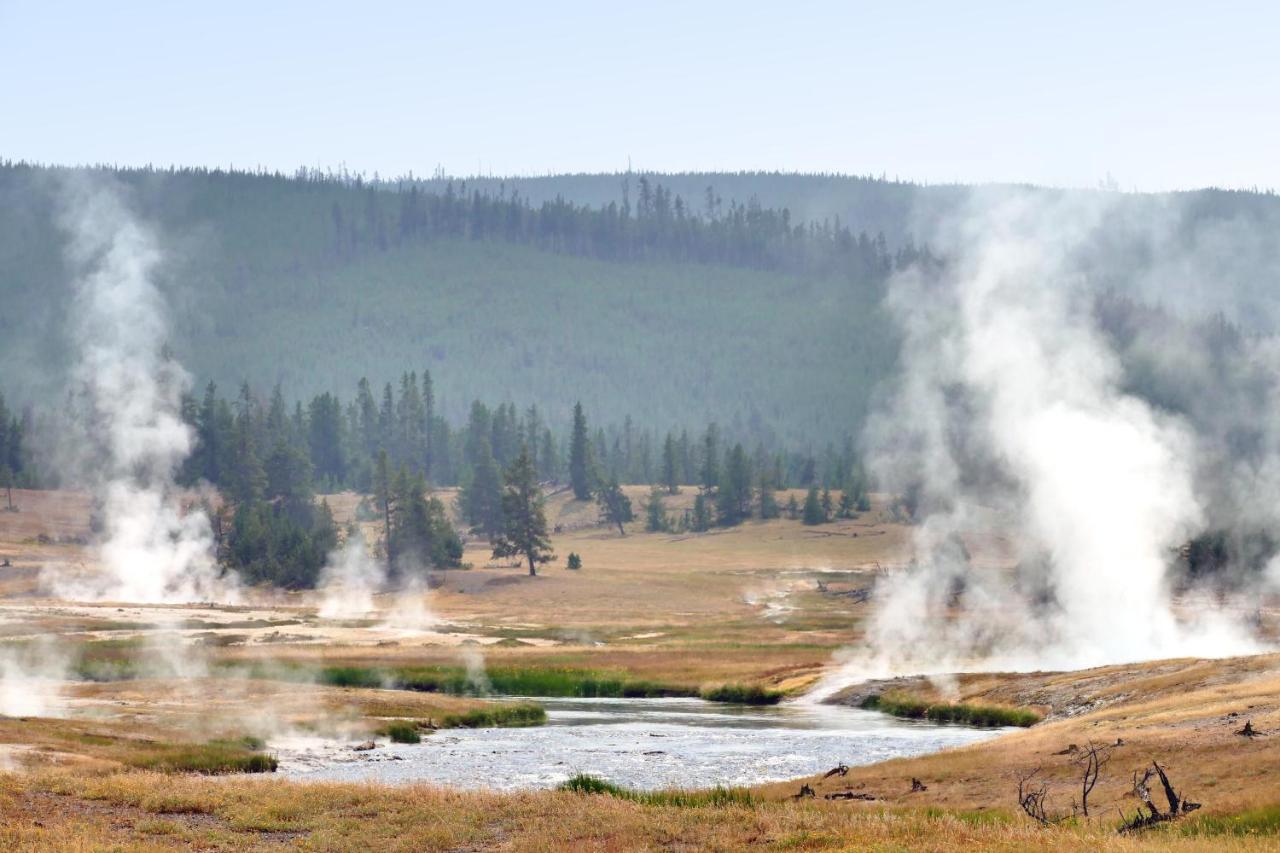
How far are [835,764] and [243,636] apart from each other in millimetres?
56160

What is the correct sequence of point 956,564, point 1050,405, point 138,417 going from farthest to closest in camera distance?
1. point 138,417
2. point 956,564
3. point 1050,405

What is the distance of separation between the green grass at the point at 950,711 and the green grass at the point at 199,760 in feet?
88.5

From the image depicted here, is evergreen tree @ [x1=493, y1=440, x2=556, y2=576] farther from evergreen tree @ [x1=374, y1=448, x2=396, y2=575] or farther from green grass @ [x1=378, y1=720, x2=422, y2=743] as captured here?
green grass @ [x1=378, y1=720, x2=422, y2=743]

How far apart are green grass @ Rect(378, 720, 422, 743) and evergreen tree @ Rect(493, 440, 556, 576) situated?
85.2 m

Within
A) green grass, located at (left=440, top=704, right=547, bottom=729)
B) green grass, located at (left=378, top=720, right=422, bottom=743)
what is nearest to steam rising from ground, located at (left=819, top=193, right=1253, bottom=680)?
green grass, located at (left=440, top=704, right=547, bottom=729)

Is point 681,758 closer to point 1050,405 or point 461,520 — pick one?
point 1050,405

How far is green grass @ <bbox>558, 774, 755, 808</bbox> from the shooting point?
34250mm

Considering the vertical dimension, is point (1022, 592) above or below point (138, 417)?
below

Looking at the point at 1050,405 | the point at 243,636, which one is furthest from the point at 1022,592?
the point at 243,636

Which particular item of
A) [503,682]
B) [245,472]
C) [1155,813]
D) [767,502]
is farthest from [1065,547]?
[767,502]

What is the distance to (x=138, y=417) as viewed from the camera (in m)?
178

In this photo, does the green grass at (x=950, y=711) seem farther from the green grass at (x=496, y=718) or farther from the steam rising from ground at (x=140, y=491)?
the steam rising from ground at (x=140, y=491)

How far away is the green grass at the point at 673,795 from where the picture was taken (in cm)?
3425

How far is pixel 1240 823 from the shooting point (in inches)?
1083
